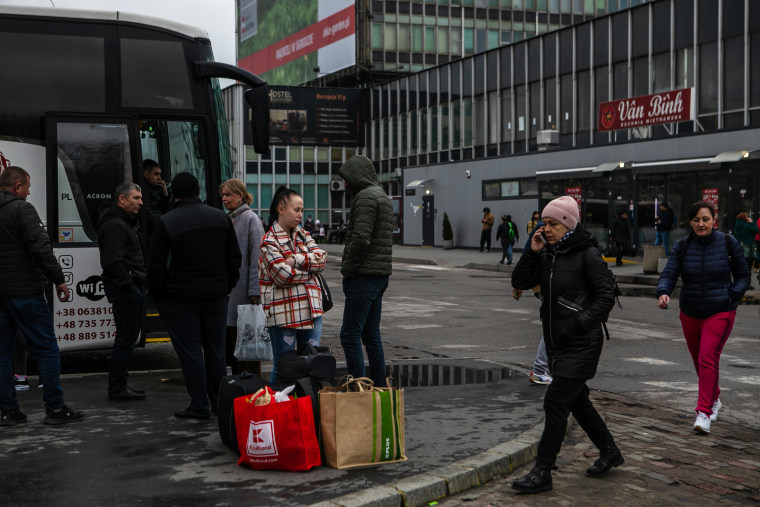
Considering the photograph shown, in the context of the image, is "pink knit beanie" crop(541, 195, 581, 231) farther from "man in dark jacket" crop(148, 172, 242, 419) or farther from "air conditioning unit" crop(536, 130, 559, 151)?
"air conditioning unit" crop(536, 130, 559, 151)

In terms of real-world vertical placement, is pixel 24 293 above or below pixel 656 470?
above

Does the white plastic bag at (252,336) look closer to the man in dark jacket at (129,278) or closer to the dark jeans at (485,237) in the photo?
the man in dark jacket at (129,278)

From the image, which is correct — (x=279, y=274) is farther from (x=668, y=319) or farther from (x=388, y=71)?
(x=388, y=71)

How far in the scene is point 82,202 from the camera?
29.2 feet

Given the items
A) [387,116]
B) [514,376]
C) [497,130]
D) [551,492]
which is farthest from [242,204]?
[387,116]

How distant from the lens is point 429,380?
866 cm

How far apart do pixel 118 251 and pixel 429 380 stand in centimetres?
310

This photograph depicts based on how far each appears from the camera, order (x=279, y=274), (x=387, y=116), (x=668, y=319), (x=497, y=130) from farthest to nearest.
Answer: (x=387, y=116) < (x=497, y=130) < (x=668, y=319) < (x=279, y=274)

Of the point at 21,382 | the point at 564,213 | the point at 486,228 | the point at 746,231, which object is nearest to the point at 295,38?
the point at 486,228

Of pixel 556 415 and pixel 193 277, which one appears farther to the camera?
pixel 193 277

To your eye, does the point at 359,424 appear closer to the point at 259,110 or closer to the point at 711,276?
the point at 711,276

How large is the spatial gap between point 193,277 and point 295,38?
7033cm

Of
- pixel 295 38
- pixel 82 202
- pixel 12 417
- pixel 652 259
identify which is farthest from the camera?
pixel 295 38

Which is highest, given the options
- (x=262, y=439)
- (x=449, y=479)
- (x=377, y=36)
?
(x=377, y=36)
